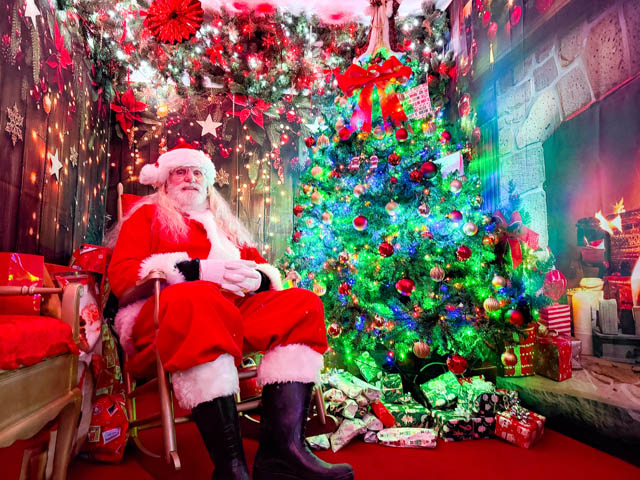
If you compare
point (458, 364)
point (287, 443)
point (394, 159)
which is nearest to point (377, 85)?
point (394, 159)

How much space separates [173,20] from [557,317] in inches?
110

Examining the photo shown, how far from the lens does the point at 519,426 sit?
1.97m

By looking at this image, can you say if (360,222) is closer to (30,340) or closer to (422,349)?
(422,349)

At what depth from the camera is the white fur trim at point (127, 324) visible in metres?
1.63

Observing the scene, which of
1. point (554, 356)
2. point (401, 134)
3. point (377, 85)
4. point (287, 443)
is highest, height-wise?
point (377, 85)

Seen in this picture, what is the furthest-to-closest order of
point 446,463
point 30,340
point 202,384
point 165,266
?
1. point 446,463
2. point 165,266
3. point 202,384
4. point 30,340

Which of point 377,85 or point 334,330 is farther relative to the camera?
point 377,85

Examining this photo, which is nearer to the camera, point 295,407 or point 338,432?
point 295,407

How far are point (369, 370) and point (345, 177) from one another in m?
1.24

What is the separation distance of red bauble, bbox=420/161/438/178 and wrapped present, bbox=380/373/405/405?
1.21 meters

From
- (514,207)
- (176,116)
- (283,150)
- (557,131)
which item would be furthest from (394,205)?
(176,116)

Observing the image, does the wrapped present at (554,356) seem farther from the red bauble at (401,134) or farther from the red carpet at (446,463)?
the red bauble at (401,134)

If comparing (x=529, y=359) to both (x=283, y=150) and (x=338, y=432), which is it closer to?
(x=338, y=432)

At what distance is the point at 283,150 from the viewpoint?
158 inches
